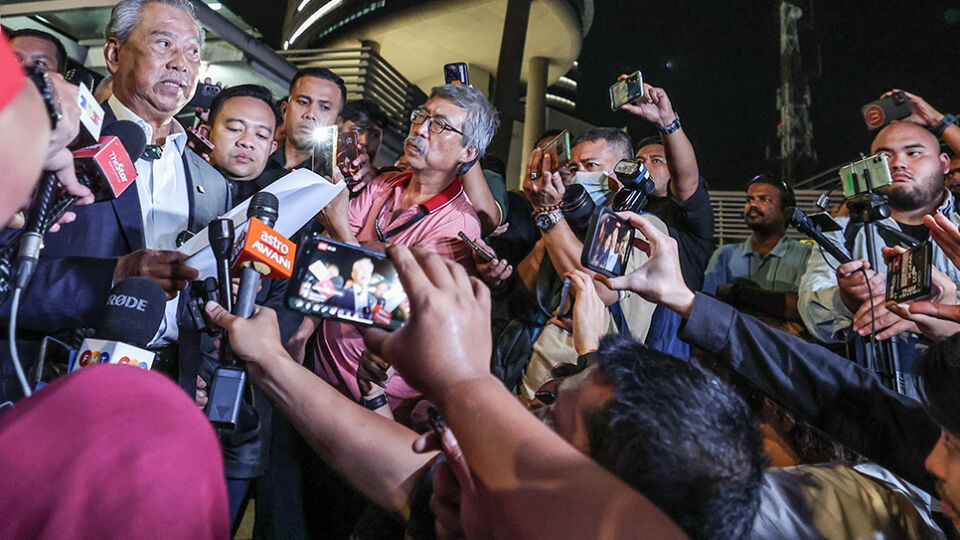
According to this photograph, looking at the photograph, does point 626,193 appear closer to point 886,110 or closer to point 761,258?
point 886,110

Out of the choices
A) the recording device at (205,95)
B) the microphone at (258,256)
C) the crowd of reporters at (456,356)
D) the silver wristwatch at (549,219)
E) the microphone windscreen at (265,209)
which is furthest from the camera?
the recording device at (205,95)

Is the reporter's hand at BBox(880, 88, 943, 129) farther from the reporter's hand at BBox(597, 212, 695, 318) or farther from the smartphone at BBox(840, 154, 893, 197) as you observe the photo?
the reporter's hand at BBox(597, 212, 695, 318)

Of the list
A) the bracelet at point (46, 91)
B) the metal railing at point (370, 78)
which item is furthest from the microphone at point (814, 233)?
the metal railing at point (370, 78)

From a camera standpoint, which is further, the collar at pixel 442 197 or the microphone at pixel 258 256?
the collar at pixel 442 197

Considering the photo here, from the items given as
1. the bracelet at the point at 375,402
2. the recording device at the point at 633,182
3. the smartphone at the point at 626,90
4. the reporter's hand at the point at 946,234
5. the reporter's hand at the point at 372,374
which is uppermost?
the smartphone at the point at 626,90

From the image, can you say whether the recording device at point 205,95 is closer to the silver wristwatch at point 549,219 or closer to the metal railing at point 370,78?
the silver wristwatch at point 549,219

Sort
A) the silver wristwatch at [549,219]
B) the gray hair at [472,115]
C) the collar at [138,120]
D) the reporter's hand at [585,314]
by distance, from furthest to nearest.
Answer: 1. the gray hair at [472,115]
2. the silver wristwatch at [549,219]
3. the collar at [138,120]
4. the reporter's hand at [585,314]

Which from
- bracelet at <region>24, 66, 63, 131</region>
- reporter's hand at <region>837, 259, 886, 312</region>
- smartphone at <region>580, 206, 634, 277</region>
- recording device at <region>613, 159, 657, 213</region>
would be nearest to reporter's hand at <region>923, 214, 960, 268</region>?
reporter's hand at <region>837, 259, 886, 312</region>

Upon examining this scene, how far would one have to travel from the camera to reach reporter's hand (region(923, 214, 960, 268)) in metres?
2.41

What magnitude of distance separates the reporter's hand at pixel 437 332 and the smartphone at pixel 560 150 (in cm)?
252

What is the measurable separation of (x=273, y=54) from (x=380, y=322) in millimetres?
8932

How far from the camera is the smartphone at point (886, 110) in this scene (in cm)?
367

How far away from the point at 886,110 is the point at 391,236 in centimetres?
275

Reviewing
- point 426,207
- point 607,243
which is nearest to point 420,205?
point 426,207
